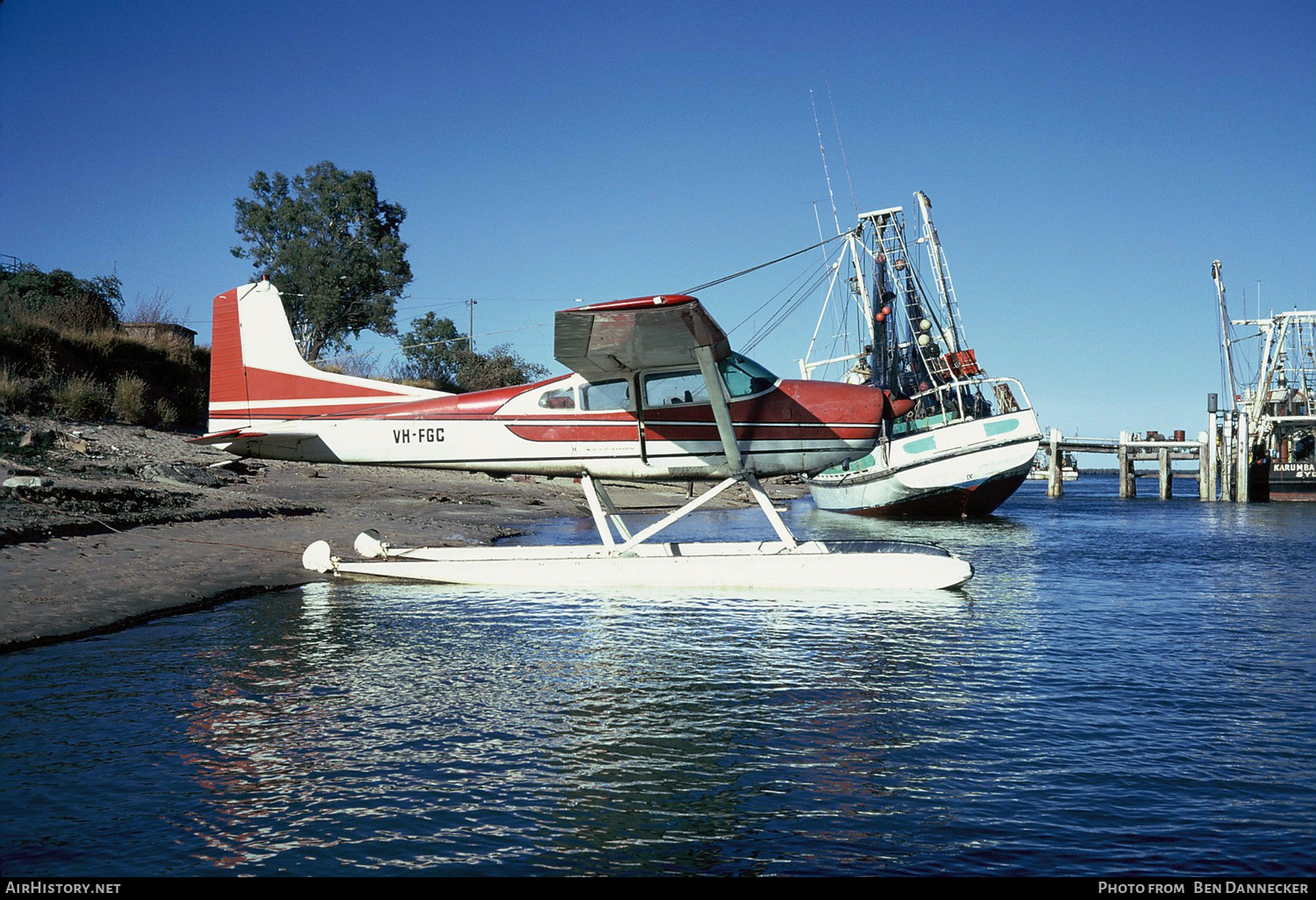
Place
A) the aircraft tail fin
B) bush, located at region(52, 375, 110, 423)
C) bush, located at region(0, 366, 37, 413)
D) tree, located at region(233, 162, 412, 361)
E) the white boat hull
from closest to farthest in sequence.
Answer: the white boat hull < the aircraft tail fin < bush, located at region(0, 366, 37, 413) < bush, located at region(52, 375, 110, 423) < tree, located at region(233, 162, 412, 361)

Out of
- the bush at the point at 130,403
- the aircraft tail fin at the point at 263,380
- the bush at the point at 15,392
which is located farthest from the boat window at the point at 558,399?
the bush at the point at 130,403

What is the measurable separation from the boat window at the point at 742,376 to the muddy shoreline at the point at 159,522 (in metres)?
6.04

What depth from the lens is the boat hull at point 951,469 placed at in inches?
1088

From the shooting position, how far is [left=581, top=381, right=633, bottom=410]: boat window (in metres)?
11.6

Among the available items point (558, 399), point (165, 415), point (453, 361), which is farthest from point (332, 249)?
point (558, 399)

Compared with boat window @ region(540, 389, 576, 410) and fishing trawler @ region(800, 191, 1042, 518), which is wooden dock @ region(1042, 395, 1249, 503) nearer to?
fishing trawler @ region(800, 191, 1042, 518)

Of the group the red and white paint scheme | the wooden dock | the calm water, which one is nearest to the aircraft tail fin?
the red and white paint scheme

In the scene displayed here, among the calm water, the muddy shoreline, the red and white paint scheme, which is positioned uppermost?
the red and white paint scheme

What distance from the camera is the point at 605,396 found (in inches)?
460

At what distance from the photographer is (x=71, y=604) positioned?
8.45 metres

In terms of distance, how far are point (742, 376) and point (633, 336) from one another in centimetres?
199

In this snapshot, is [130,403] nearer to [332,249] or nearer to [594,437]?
[594,437]

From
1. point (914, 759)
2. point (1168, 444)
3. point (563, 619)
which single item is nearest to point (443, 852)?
point (914, 759)

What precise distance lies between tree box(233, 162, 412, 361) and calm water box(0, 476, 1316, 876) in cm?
4112
